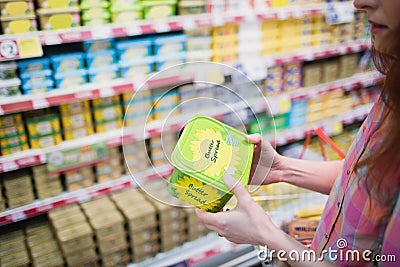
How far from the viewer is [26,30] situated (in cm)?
162

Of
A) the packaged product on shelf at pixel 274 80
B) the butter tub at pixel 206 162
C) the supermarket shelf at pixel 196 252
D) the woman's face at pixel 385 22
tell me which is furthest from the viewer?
the packaged product on shelf at pixel 274 80

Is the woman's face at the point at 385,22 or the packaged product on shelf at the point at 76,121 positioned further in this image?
the packaged product on shelf at the point at 76,121

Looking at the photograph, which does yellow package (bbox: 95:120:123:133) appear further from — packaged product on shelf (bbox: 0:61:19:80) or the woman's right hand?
the woman's right hand

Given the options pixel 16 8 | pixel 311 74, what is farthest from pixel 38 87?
pixel 311 74

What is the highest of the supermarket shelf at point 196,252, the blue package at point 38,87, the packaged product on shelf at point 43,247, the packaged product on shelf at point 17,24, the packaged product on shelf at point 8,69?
the packaged product on shelf at point 17,24

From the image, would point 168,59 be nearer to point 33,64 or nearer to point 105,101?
point 105,101

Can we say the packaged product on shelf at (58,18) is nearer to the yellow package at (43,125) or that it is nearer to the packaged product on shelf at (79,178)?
the yellow package at (43,125)

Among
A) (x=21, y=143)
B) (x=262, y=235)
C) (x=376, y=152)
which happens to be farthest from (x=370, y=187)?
(x=21, y=143)

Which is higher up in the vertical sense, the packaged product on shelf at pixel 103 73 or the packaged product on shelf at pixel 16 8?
the packaged product on shelf at pixel 16 8

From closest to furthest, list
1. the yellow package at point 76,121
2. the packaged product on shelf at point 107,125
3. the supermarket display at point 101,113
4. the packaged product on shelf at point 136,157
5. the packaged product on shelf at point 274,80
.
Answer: the packaged product on shelf at point 136,157
the supermarket display at point 101,113
the yellow package at point 76,121
the packaged product on shelf at point 107,125
the packaged product on shelf at point 274,80

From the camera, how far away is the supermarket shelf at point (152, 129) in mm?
1034

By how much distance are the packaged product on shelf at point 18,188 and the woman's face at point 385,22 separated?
1712mm

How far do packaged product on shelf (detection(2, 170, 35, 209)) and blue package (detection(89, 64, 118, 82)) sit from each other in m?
0.61

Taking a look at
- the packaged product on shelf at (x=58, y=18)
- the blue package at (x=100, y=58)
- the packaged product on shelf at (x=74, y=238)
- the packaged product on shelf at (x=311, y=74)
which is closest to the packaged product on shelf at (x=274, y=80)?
the packaged product on shelf at (x=311, y=74)
